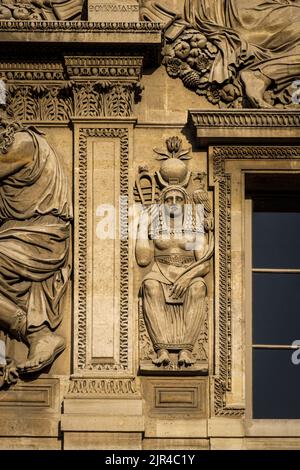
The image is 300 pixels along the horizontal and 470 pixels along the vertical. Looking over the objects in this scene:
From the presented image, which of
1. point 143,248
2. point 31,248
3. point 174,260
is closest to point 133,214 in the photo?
point 143,248

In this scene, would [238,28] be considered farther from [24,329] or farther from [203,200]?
[24,329]

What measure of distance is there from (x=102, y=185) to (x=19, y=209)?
901 mm

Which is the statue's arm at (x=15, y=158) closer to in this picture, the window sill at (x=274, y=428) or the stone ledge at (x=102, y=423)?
the stone ledge at (x=102, y=423)

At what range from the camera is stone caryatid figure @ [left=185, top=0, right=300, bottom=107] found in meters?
27.0

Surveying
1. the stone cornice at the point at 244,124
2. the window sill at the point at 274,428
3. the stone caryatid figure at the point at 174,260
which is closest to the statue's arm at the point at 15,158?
the stone caryatid figure at the point at 174,260

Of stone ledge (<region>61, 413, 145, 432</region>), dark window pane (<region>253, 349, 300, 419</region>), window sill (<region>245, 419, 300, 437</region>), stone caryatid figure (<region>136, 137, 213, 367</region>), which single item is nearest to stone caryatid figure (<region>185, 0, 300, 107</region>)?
stone caryatid figure (<region>136, 137, 213, 367</region>)

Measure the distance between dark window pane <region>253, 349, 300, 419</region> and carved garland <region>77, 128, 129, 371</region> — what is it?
1.45m

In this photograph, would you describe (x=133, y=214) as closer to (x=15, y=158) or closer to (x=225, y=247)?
(x=225, y=247)

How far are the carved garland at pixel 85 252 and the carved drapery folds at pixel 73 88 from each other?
0.22 m

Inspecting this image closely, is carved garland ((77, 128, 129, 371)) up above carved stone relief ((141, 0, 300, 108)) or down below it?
below

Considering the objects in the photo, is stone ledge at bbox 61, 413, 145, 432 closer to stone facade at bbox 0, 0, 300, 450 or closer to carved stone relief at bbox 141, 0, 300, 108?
stone facade at bbox 0, 0, 300, 450

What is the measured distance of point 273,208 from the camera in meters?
27.1

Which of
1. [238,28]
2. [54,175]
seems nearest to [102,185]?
[54,175]

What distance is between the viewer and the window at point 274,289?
26.5 meters
